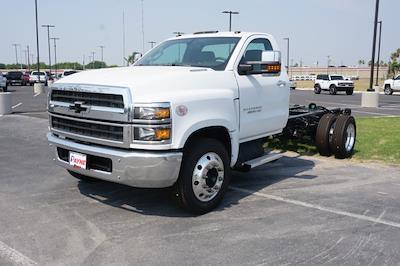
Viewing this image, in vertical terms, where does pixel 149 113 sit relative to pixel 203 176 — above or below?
above

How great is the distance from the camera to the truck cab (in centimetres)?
448

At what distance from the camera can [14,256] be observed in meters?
3.94

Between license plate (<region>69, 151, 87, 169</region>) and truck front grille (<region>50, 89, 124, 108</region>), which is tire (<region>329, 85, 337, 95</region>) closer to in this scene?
truck front grille (<region>50, 89, 124, 108</region>)

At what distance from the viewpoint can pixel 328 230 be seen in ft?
15.4

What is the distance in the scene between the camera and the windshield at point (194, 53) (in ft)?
19.1

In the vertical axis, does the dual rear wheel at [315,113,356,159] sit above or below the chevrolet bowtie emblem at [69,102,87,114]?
below

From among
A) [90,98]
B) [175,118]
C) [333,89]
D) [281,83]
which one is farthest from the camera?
[333,89]

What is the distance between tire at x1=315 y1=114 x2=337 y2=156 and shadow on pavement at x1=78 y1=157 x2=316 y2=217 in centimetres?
99

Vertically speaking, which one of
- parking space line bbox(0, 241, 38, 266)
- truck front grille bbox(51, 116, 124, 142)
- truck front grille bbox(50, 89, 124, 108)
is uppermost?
truck front grille bbox(50, 89, 124, 108)

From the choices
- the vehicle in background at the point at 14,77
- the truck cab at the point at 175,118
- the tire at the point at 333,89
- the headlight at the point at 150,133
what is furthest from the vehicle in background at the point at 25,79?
the headlight at the point at 150,133

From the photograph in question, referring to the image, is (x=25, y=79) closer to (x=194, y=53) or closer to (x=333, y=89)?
(x=333, y=89)

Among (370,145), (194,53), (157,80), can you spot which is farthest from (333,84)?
(157,80)

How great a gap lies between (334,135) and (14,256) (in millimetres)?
6205

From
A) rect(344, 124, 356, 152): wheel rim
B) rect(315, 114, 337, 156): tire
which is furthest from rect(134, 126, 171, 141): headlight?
rect(344, 124, 356, 152): wheel rim
